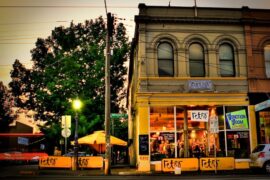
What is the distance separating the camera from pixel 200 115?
2320 cm

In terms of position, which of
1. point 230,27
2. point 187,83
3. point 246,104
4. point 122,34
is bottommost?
point 246,104

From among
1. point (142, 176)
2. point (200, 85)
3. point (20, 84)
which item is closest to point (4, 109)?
point (20, 84)

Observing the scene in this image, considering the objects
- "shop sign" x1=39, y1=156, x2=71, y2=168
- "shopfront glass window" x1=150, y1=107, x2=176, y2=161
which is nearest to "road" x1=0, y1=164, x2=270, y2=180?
"shopfront glass window" x1=150, y1=107, x2=176, y2=161

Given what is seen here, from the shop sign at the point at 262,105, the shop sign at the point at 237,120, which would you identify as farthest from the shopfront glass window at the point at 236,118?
the shop sign at the point at 262,105

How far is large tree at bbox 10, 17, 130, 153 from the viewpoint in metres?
37.9

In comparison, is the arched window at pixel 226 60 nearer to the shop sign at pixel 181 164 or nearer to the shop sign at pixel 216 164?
the shop sign at pixel 216 164

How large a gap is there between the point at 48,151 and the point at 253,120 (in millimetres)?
28645

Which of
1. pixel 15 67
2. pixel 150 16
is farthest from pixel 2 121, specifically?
pixel 150 16

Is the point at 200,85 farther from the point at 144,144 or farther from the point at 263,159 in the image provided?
the point at 263,159

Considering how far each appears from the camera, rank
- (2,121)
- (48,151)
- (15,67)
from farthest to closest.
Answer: (2,121) < (15,67) < (48,151)

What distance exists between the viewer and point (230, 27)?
82.3ft

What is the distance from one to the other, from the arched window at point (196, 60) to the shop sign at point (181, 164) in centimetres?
630

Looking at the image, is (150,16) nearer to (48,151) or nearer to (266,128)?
(266,128)

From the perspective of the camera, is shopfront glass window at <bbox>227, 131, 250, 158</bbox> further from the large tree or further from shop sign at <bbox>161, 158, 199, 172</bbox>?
the large tree
